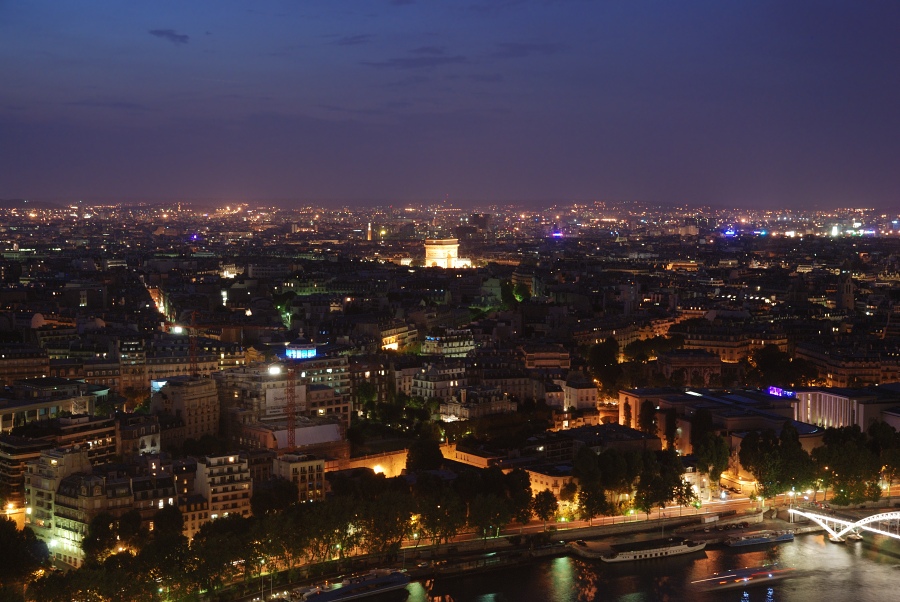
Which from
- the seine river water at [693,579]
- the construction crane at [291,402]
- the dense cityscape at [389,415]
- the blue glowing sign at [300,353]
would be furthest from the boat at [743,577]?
the blue glowing sign at [300,353]

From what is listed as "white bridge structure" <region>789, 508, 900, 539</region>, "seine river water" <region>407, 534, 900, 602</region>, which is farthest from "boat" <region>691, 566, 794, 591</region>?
"white bridge structure" <region>789, 508, 900, 539</region>

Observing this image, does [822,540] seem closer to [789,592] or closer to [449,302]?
[789,592]

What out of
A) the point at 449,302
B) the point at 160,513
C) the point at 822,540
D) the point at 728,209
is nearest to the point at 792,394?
the point at 822,540

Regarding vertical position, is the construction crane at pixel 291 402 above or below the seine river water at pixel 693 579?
above

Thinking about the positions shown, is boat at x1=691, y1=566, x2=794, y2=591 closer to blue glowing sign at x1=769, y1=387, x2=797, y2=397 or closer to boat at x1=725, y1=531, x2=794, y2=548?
boat at x1=725, y1=531, x2=794, y2=548

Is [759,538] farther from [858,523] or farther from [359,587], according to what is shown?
[359,587]

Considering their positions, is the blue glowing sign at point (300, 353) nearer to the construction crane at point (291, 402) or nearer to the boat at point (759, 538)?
the construction crane at point (291, 402)
